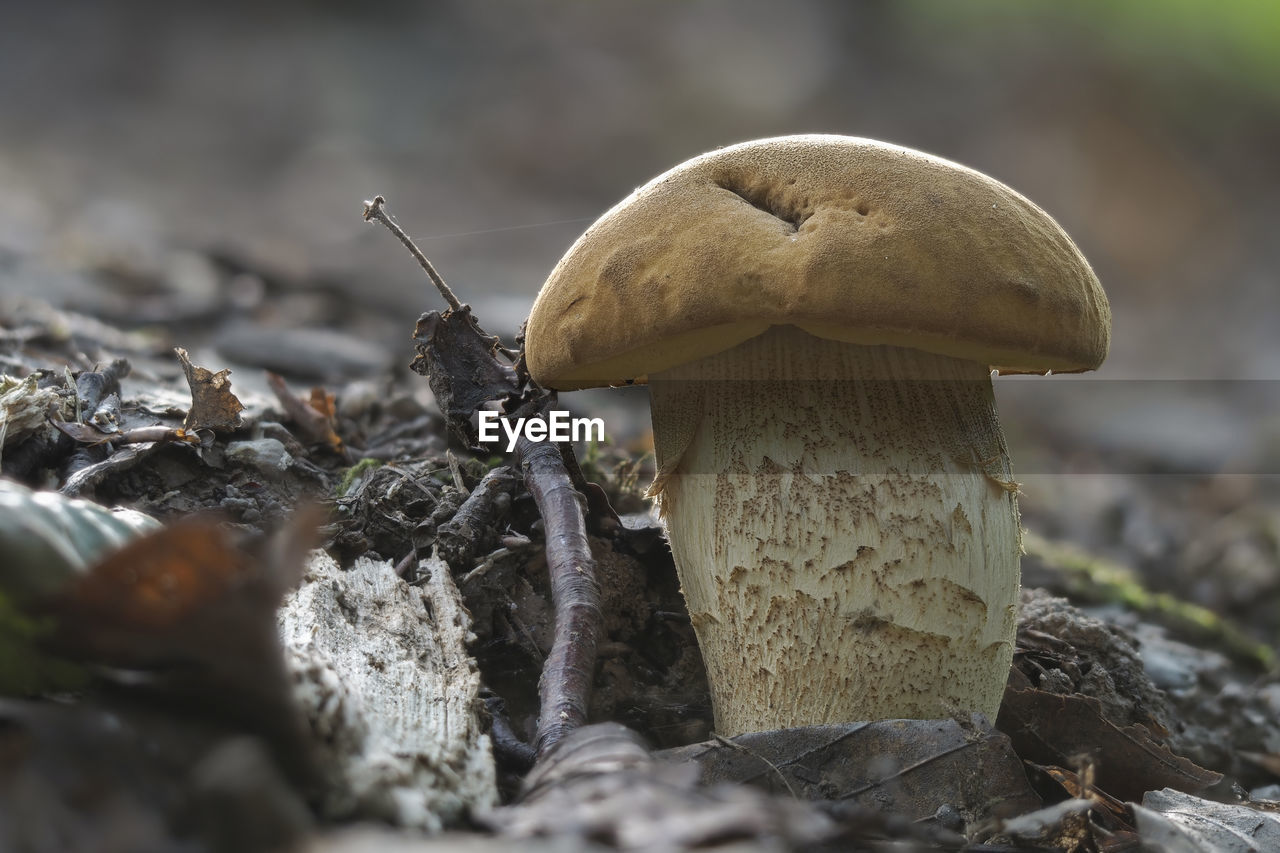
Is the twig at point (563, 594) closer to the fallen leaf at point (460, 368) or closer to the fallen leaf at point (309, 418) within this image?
the fallen leaf at point (460, 368)

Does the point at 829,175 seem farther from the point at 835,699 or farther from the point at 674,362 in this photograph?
the point at 835,699

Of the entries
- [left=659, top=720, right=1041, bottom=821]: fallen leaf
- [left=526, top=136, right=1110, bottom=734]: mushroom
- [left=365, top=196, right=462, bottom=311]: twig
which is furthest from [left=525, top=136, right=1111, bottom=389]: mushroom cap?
[left=659, top=720, right=1041, bottom=821]: fallen leaf

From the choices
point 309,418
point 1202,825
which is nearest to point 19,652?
point 309,418

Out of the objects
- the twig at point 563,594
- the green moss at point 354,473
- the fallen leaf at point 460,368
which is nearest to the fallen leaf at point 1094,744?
the twig at point 563,594

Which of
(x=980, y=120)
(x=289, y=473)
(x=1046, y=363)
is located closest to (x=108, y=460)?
(x=289, y=473)

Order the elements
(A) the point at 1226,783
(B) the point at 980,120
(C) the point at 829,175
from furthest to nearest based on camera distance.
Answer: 1. (B) the point at 980,120
2. (A) the point at 1226,783
3. (C) the point at 829,175

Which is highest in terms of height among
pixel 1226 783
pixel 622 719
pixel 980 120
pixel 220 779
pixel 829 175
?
pixel 980 120

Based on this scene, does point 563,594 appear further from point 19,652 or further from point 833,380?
point 19,652
